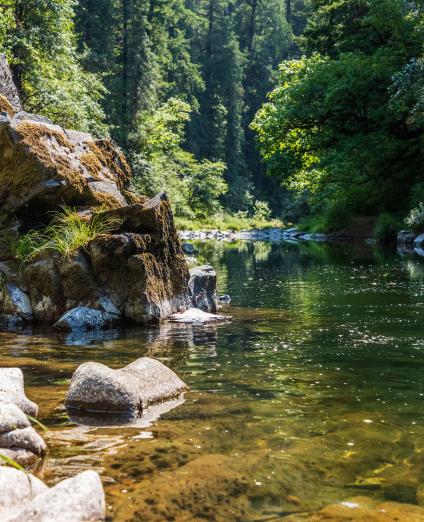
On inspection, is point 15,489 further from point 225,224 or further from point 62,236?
point 225,224

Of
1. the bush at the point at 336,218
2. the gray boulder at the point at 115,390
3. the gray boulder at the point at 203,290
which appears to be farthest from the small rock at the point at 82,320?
the bush at the point at 336,218

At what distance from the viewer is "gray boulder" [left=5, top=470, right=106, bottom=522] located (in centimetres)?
334

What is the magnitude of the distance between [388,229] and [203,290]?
21.9 metres

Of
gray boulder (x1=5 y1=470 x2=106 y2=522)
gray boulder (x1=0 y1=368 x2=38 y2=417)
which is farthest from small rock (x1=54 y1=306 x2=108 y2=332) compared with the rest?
gray boulder (x1=5 y1=470 x2=106 y2=522)

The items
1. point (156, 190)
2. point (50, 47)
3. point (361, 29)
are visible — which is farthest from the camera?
point (156, 190)

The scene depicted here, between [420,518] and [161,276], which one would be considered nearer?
[420,518]

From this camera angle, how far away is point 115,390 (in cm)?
577

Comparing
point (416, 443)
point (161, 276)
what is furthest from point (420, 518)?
point (161, 276)

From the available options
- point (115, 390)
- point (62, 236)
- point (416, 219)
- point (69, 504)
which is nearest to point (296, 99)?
point (416, 219)

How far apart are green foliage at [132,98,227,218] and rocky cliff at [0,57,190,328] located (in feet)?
76.9

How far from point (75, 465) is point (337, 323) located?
6700mm

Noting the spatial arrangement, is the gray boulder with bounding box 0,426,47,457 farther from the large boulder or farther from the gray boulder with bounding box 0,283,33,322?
the gray boulder with bounding box 0,283,33,322

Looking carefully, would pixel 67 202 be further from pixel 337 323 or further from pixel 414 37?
pixel 414 37

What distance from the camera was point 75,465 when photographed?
178 inches
